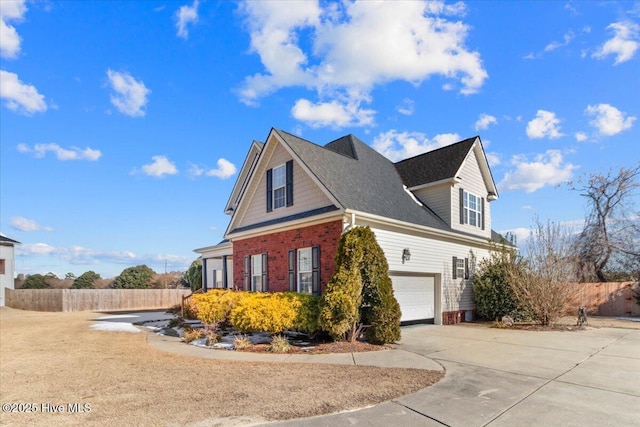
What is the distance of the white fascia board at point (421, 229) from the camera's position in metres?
11.9

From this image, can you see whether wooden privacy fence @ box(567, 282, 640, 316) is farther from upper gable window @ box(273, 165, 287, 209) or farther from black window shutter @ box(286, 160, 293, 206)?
upper gable window @ box(273, 165, 287, 209)

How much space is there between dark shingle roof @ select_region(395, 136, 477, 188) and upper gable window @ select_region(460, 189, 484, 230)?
4.34 feet

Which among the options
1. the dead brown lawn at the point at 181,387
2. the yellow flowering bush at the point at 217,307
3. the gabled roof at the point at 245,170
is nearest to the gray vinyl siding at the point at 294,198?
the gabled roof at the point at 245,170

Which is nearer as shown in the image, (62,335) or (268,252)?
(62,335)

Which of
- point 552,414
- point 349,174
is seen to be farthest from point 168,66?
point 552,414

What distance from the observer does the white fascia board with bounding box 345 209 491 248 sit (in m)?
11.9

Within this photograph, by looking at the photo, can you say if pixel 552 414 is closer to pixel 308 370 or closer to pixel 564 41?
pixel 308 370

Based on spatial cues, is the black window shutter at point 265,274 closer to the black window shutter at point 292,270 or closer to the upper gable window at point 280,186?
the black window shutter at point 292,270

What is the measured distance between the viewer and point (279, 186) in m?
15.0

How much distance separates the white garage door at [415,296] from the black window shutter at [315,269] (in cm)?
312

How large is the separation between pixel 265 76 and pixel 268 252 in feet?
23.7

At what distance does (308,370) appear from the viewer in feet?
24.6

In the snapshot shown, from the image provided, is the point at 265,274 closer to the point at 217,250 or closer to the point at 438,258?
the point at 438,258

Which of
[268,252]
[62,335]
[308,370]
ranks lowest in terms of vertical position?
[62,335]
